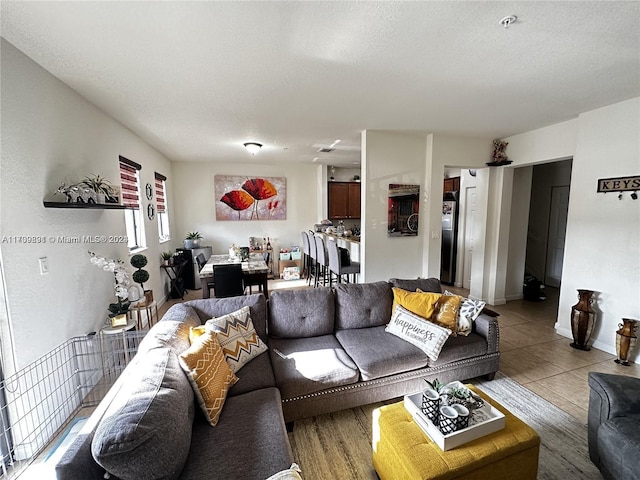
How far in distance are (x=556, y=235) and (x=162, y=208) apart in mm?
7496

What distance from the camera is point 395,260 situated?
399 centimetres

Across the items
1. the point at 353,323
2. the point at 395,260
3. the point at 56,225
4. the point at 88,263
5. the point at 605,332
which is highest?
the point at 56,225

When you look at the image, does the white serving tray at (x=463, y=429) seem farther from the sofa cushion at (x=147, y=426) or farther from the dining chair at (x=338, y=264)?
the dining chair at (x=338, y=264)

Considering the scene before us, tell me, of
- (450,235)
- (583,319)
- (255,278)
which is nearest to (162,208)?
(255,278)

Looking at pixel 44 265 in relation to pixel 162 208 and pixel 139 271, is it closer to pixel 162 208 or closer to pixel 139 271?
pixel 139 271

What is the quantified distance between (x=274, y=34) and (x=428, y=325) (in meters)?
2.30

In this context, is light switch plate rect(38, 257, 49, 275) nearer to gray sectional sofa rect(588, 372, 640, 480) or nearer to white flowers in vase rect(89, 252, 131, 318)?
white flowers in vase rect(89, 252, 131, 318)

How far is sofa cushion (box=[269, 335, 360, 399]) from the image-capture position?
178cm

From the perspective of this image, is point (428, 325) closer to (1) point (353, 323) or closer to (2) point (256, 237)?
(1) point (353, 323)

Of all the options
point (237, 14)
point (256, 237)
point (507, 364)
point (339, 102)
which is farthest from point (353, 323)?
point (256, 237)

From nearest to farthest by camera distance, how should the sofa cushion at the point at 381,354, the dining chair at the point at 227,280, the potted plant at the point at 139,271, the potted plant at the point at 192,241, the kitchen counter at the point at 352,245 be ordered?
1. the sofa cushion at the point at 381,354
2. the potted plant at the point at 139,271
3. the dining chair at the point at 227,280
4. the kitchen counter at the point at 352,245
5. the potted plant at the point at 192,241

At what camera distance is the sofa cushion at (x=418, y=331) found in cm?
206

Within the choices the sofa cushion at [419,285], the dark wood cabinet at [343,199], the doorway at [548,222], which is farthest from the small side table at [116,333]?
the doorway at [548,222]

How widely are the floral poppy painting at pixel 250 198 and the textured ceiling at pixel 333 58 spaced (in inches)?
109
